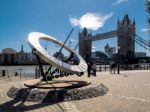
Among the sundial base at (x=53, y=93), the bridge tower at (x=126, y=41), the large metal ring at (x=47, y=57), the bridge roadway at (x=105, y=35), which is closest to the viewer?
the sundial base at (x=53, y=93)

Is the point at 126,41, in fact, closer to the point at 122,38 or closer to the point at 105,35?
the point at 122,38

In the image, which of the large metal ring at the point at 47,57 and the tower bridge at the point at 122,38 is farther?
the tower bridge at the point at 122,38

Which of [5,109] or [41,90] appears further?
[41,90]

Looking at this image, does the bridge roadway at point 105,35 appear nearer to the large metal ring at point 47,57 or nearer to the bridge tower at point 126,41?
the bridge tower at point 126,41

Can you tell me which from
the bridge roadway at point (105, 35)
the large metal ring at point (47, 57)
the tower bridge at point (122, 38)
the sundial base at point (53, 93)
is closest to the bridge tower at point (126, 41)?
the tower bridge at point (122, 38)

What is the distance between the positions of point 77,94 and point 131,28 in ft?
348

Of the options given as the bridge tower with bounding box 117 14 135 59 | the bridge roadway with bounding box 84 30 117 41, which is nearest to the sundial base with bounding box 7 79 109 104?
the bridge tower with bounding box 117 14 135 59

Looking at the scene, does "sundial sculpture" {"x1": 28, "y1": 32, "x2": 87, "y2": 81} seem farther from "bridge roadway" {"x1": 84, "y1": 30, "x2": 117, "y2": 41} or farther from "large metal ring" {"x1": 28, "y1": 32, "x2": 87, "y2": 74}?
"bridge roadway" {"x1": 84, "y1": 30, "x2": 117, "y2": 41}

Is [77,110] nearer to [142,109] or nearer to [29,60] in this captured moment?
[142,109]

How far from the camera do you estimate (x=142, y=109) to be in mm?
9266

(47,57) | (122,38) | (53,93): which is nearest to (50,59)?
(47,57)

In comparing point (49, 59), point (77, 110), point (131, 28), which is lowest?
point (77, 110)

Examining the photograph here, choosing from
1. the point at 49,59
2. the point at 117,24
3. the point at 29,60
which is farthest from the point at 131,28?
the point at 49,59

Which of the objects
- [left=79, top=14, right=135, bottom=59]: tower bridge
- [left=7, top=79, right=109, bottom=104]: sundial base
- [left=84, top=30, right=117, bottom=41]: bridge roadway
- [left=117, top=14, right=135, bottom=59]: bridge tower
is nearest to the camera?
[left=7, top=79, right=109, bottom=104]: sundial base
